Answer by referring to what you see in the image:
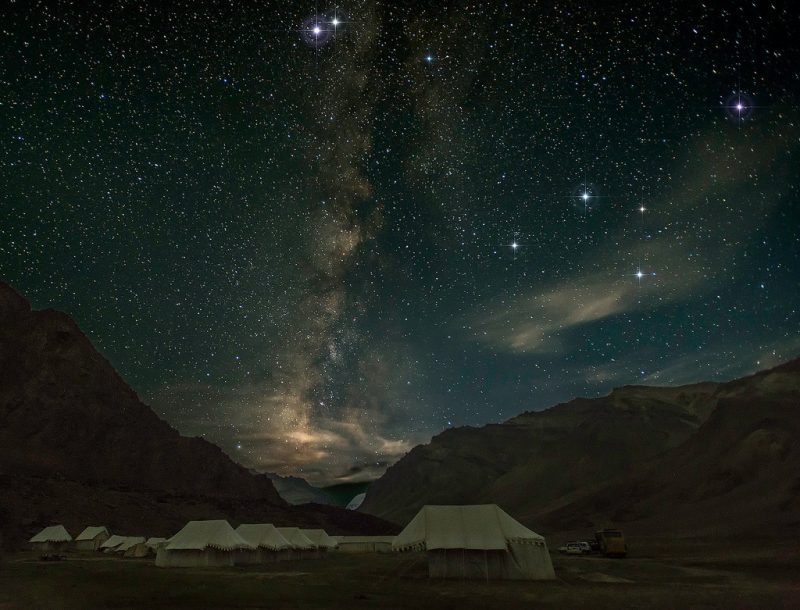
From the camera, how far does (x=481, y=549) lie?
91.7 feet

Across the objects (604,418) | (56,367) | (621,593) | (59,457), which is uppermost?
(604,418)

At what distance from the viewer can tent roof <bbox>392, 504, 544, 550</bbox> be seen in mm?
28281


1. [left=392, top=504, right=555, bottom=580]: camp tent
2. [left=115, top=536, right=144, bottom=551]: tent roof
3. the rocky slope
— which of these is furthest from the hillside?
[left=392, top=504, right=555, bottom=580]: camp tent

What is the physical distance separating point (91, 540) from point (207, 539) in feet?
109

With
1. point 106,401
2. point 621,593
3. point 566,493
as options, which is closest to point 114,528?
point 106,401

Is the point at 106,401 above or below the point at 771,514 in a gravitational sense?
above

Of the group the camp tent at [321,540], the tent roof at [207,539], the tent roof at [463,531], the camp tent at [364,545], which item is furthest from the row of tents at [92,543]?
the tent roof at [463,531]

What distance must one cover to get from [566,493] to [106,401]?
4739 inches

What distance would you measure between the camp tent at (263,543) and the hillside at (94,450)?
5135 cm

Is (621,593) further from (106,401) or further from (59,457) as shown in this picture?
(106,401)

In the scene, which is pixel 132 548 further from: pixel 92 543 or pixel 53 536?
pixel 92 543

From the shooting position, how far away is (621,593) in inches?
961

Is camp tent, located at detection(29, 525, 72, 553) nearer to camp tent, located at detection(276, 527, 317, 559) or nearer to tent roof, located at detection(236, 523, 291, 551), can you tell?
camp tent, located at detection(276, 527, 317, 559)

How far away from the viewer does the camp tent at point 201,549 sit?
3900 centimetres
